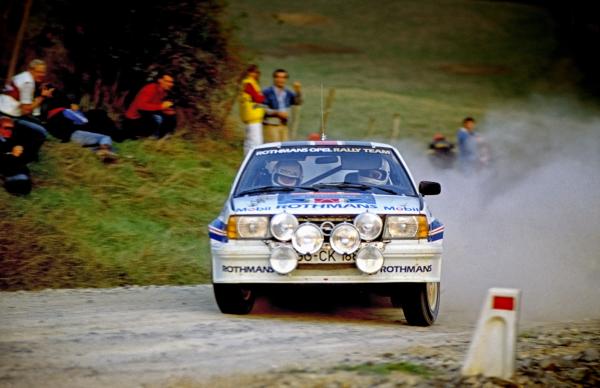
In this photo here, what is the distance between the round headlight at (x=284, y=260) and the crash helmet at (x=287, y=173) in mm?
1371

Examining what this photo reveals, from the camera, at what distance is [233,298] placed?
10.7 metres

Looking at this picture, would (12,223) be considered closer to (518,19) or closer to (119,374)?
(119,374)

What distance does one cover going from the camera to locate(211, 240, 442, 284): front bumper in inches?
395

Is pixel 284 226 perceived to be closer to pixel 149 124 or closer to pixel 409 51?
pixel 149 124

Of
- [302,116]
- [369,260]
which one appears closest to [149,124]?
[369,260]


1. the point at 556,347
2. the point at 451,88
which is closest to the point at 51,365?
the point at 556,347

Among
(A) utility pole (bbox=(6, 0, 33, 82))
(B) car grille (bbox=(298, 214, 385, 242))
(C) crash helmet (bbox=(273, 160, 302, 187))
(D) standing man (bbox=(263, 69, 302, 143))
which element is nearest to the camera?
(B) car grille (bbox=(298, 214, 385, 242))

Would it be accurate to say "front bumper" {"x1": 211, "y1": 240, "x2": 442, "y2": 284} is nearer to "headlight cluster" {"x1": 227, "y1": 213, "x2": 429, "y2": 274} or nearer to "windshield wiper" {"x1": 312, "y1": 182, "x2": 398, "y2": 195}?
"headlight cluster" {"x1": 227, "y1": 213, "x2": 429, "y2": 274}

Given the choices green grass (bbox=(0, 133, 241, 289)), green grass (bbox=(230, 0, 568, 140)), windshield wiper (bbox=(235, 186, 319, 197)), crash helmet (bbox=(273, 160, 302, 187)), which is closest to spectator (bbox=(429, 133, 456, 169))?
green grass (bbox=(0, 133, 241, 289))

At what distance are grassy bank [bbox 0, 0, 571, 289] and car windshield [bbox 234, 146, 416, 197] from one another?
129 inches

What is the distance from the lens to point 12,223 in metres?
15.0

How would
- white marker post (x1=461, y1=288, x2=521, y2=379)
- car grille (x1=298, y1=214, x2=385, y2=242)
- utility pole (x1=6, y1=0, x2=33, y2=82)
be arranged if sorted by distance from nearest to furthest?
white marker post (x1=461, y1=288, x2=521, y2=379) → car grille (x1=298, y1=214, x2=385, y2=242) → utility pole (x1=6, y1=0, x2=33, y2=82)

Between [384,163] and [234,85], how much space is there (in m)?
11.5

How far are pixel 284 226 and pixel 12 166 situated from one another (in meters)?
6.86
